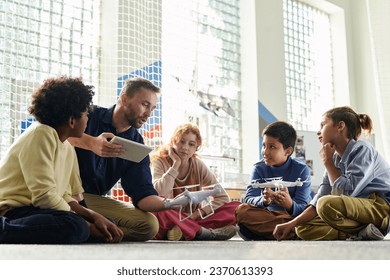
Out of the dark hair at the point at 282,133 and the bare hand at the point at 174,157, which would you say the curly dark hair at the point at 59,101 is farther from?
the dark hair at the point at 282,133

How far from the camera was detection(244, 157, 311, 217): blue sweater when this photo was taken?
1904mm

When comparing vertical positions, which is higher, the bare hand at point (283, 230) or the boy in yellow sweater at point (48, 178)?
the boy in yellow sweater at point (48, 178)

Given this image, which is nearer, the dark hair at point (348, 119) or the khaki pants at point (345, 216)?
the khaki pants at point (345, 216)

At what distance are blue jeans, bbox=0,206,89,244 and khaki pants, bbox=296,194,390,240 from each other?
686 millimetres

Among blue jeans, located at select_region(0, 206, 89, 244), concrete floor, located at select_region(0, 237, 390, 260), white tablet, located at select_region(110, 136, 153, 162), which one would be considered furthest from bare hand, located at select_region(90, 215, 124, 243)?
concrete floor, located at select_region(0, 237, 390, 260)

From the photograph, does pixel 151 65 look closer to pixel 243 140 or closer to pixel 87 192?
pixel 243 140

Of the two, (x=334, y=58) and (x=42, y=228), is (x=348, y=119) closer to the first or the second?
(x=42, y=228)

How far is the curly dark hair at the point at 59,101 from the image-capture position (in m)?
1.28

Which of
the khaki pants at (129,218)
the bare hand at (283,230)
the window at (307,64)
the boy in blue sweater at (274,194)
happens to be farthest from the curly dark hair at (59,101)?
the window at (307,64)

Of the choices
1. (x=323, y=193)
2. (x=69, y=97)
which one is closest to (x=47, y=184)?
(x=69, y=97)

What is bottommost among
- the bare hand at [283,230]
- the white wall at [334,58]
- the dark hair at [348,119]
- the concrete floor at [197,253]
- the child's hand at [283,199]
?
the bare hand at [283,230]

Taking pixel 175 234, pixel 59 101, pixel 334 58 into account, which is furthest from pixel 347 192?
pixel 334 58

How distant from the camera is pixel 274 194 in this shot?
1.75 m
